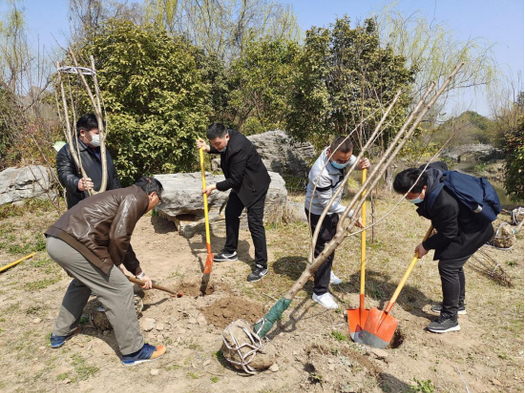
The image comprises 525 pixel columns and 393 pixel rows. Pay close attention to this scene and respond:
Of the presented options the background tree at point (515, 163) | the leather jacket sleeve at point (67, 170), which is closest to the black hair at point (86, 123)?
the leather jacket sleeve at point (67, 170)

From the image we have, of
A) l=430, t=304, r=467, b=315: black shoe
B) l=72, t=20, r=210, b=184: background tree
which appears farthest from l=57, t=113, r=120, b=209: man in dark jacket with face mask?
l=430, t=304, r=467, b=315: black shoe

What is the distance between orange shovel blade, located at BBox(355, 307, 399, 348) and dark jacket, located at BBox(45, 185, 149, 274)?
2.28m

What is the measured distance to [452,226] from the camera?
3160 mm

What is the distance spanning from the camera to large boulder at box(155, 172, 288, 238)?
5461 mm

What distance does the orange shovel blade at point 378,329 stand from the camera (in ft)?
10.0

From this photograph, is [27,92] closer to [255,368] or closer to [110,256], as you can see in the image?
[110,256]

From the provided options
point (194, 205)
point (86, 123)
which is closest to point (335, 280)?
point (194, 205)

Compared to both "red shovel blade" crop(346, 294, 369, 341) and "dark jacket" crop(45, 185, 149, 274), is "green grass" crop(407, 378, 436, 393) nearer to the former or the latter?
"red shovel blade" crop(346, 294, 369, 341)

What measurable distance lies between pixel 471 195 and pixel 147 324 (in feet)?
10.7

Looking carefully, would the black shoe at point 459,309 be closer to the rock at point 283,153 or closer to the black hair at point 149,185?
the black hair at point 149,185

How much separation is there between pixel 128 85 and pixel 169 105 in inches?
37.1

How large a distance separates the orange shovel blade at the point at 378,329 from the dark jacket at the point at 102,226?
2.28 m

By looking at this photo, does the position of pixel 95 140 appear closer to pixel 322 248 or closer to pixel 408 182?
pixel 322 248

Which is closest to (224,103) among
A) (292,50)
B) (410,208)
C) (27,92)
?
(292,50)
